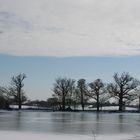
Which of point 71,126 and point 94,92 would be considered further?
point 94,92

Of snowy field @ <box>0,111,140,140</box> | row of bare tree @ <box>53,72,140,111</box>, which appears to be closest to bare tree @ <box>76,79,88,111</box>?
row of bare tree @ <box>53,72,140,111</box>

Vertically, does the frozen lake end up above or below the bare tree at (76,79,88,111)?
below

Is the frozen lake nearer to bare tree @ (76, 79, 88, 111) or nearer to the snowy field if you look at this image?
the snowy field

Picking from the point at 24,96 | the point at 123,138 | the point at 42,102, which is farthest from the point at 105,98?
the point at 123,138

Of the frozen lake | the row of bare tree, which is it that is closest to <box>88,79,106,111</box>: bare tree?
the row of bare tree

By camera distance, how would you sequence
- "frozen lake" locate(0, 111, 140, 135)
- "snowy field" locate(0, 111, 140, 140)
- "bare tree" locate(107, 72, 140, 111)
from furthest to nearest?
"bare tree" locate(107, 72, 140, 111) → "frozen lake" locate(0, 111, 140, 135) → "snowy field" locate(0, 111, 140, 140)

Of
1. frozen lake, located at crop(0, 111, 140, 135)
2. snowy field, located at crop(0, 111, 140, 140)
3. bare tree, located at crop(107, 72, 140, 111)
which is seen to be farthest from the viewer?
bare tree, located at crop(107, 72, 140, 111)

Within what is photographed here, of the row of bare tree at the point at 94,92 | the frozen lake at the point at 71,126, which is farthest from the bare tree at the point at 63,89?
the frozen lake at the point at 71,126

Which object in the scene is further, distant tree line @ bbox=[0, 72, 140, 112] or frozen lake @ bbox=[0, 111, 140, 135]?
distant tree line @ bbox=[0, 72, 140, 112]

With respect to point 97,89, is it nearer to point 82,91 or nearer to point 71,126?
point 82,91

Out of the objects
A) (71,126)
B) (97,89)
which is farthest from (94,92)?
(71,126)

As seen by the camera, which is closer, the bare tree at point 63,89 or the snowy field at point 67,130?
the snowy field at point 67,130

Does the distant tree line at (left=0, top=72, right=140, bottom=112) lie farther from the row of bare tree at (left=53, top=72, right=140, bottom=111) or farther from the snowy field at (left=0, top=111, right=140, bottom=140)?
the snowy field at (left=0, top=111, right=140, bottom=140)

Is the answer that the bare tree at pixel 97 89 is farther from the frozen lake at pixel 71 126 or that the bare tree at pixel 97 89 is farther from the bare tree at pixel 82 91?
the frozen lake at pixel 71 126
